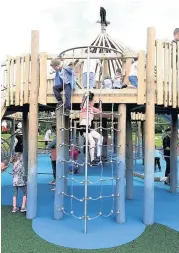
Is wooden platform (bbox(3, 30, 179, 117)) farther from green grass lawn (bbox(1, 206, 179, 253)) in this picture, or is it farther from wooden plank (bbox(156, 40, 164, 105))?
green grass lawn (bbox(1, 206, 179, 253))

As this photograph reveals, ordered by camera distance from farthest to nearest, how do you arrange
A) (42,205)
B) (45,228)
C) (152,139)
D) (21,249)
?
1. (42,205)
2. (152,139)
3. (45,228)
4. (21,249)

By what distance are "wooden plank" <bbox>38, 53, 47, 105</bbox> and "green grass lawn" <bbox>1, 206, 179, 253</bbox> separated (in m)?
2.60

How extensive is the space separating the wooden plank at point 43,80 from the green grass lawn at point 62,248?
2597 millimetres

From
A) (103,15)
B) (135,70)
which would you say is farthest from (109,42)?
(135,70)

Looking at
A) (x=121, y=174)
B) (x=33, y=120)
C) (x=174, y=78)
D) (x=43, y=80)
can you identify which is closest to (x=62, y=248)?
(x=121, y=174)

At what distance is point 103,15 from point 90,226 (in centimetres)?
1388

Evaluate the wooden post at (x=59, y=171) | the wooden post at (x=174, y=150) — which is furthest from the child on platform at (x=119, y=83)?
the wooden post at (x=174, y=150)

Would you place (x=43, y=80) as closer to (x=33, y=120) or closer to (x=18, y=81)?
(x=18, y=81)

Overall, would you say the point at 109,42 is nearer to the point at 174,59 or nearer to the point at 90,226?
the point at 174,59

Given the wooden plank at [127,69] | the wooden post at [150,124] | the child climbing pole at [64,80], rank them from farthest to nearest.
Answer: the wooden plank at [127,69], the wooden post at [150,124], the child climbing pole at [64,80]

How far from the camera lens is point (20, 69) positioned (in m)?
7.04

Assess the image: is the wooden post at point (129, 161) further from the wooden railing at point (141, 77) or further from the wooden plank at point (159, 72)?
the wooden plank at point (159, 72)

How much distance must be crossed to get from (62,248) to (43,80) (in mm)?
3431

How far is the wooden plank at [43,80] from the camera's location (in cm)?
670
